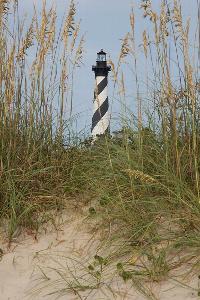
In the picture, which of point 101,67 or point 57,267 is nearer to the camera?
point 57,267

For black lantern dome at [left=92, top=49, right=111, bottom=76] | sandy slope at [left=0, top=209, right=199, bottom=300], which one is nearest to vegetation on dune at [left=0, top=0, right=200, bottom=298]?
sandy slope at [left=0, top=209, right=199, bottom=300]

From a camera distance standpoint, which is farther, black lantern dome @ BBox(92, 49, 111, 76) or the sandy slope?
black lantern dome @ BBox(92, 49, 111, 76)

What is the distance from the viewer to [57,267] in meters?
3.51

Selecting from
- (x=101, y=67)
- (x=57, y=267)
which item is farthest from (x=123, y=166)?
(x=101, y=67)

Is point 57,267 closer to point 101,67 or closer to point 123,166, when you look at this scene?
point 123,166

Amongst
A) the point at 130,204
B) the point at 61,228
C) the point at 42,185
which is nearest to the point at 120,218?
the point at 130,204

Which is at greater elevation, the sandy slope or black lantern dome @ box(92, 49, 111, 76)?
black lantern dome @ box(92, 49, 111, 76)

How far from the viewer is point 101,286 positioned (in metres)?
3.15

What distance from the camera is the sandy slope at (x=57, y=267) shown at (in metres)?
3.07

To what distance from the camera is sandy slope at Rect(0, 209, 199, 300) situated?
3070 mm

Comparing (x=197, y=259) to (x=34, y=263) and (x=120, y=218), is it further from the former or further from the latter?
(x=34, y=263)

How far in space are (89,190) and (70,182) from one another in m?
0.17

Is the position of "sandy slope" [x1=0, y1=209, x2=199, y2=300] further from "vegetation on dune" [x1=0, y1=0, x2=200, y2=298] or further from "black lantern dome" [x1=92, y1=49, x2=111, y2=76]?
"black lantern dome" [x1=92, y1=49, x2=111, y2=76]

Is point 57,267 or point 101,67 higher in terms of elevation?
point 101,67
